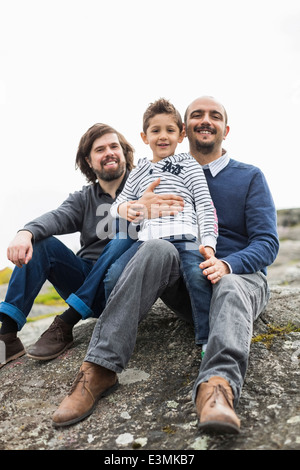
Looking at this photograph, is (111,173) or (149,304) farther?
(111,173)

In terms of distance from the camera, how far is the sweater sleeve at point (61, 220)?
3.79 m

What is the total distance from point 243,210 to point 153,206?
2.62 ft

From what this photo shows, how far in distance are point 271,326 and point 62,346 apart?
1.82 meters

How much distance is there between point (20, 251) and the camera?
11.6 ft

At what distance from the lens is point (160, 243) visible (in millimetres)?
2951

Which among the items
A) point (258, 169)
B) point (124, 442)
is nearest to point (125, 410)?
point (124, 442)

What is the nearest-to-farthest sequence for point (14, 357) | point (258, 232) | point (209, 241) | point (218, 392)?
point (218, 392) < point (209, 241) < point (258, 232) < point (14, 357)

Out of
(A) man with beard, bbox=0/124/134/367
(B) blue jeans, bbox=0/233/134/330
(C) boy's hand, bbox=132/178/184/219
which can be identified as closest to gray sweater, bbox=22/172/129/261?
(A) man with beard, bbox=0/124/134/367

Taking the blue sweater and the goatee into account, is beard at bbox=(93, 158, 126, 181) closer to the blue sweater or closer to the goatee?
the goatee

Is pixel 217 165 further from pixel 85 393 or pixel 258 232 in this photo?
pixel 85 393

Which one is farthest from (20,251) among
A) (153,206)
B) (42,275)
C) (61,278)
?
(153,206)
